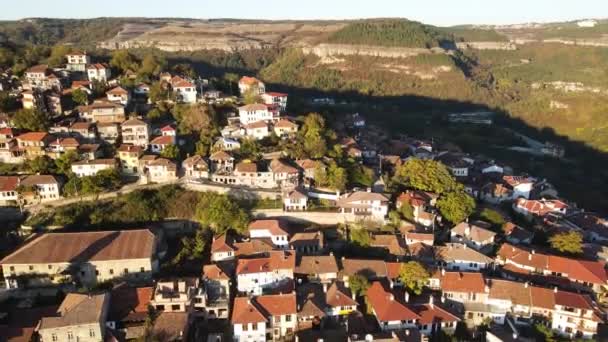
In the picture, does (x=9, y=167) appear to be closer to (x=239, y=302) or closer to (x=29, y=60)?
(x=29, y=60)

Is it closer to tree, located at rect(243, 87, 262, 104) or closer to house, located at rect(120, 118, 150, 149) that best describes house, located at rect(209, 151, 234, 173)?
house, located at rect(120, 118, 150, 149)

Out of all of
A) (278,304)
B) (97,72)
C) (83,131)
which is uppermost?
(97,72)

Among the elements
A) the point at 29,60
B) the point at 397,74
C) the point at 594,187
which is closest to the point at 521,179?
the point at 594,187

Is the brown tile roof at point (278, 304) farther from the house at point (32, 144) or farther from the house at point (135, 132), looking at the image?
the house at point (32, 144)

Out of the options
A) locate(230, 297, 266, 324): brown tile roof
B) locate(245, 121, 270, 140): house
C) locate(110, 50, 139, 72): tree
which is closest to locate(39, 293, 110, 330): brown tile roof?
locate(230, 297, 266, 324): brown tile roof

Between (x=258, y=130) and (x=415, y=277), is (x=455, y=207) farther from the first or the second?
(x=258, y=130)

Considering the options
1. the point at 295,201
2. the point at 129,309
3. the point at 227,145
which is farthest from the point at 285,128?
the point at 129,309
